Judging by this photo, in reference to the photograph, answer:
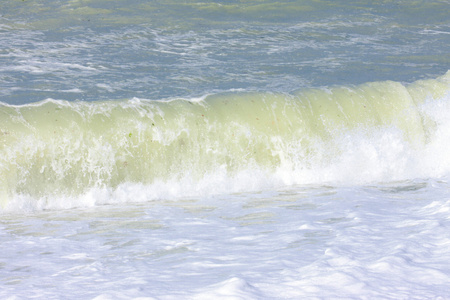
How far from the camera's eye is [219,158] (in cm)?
605

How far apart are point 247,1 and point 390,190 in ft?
28.0

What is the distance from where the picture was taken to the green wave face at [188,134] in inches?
215

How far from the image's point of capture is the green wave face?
17.9 ft

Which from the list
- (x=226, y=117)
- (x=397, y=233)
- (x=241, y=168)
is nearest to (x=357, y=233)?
(x=397, y=233)

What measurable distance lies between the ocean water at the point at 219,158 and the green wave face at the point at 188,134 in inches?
0.7

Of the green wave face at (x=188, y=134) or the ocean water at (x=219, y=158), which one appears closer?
the ocean water at (x=219, y=158)

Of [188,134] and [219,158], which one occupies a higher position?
[188,134]

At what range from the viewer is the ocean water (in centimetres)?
311

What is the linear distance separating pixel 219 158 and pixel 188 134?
1.42 feet

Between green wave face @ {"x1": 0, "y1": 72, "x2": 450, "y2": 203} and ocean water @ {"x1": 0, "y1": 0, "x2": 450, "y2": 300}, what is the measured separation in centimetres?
2

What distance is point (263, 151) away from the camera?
6.20 meters

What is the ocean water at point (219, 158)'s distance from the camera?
3.11 metres

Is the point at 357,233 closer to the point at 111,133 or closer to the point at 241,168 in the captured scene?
the point at 241,168

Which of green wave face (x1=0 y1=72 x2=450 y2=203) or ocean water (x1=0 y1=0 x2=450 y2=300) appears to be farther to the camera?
green wave face (x1=0 y1=72 x2=450 y2=203)
